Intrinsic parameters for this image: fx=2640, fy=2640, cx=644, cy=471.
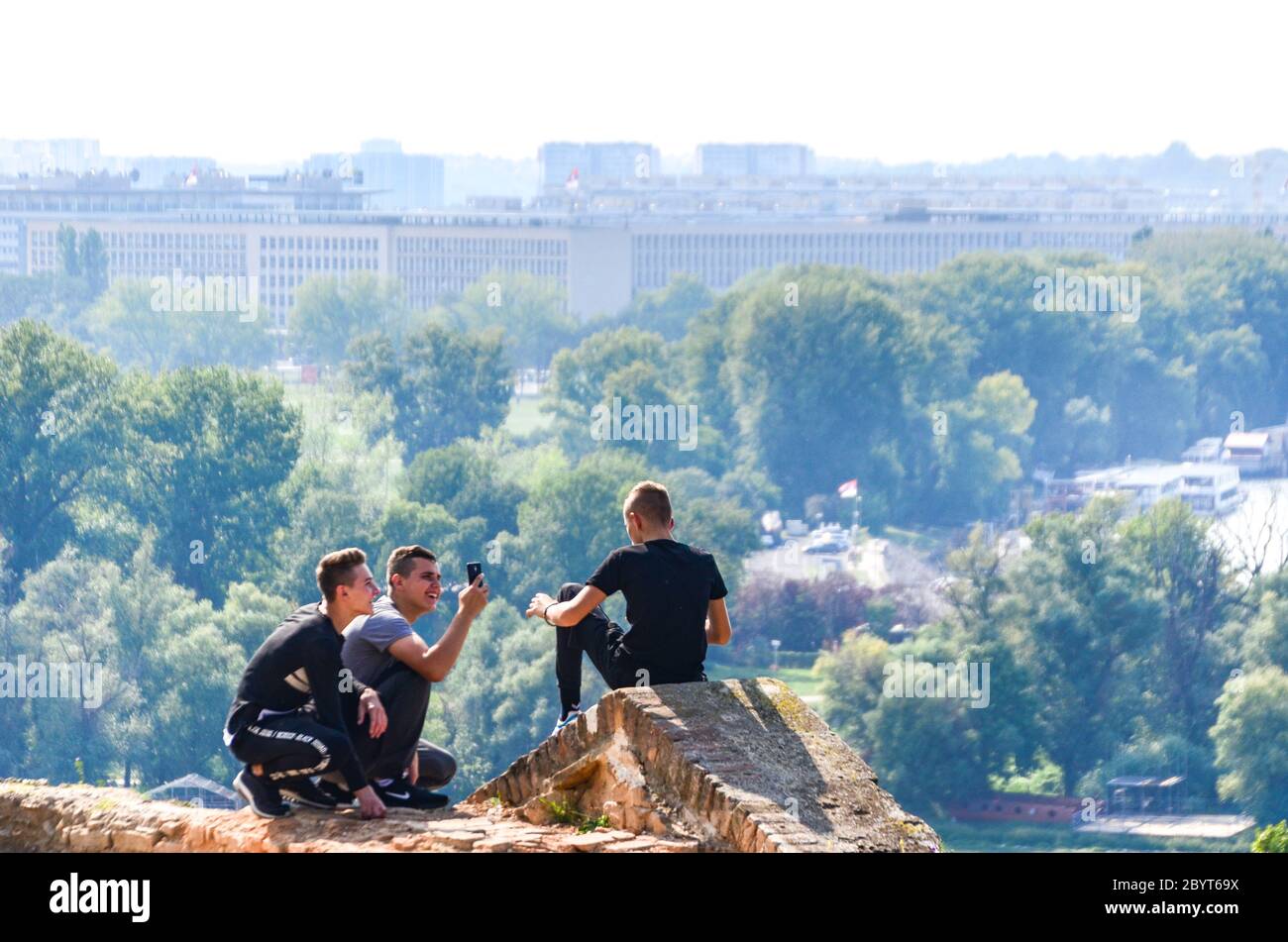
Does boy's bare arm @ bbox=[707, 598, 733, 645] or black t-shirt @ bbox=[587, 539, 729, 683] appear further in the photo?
boy's bare arm @ bbox=[707, 598, 733, 645]

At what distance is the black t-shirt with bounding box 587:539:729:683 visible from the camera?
426 inches

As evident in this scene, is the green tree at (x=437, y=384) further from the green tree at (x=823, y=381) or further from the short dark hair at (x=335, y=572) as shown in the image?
the short dark hair at (x=335, y=572)

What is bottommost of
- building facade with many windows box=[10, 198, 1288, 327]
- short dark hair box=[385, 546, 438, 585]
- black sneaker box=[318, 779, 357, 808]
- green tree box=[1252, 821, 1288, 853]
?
building facade with many windows box=[10, 198, 1288, 327]

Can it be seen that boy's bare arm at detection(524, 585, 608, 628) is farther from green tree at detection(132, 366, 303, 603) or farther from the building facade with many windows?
the building facade with many windows

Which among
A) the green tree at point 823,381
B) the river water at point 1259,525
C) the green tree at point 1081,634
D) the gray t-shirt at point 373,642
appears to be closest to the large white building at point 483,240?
the green tree at point 823,381

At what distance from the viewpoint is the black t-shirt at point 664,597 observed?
10.8 meters

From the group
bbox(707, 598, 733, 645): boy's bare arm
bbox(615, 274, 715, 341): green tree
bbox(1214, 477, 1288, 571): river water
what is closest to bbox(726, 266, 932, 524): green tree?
bbox(1214, 477, 1288, 571): river water

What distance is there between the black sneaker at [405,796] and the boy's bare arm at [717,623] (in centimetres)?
164

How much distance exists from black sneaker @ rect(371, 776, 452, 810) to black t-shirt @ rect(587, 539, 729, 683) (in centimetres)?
117

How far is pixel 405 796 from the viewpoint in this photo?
10.0m

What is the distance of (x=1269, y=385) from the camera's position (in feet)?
416

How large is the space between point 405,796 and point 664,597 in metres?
1.49
